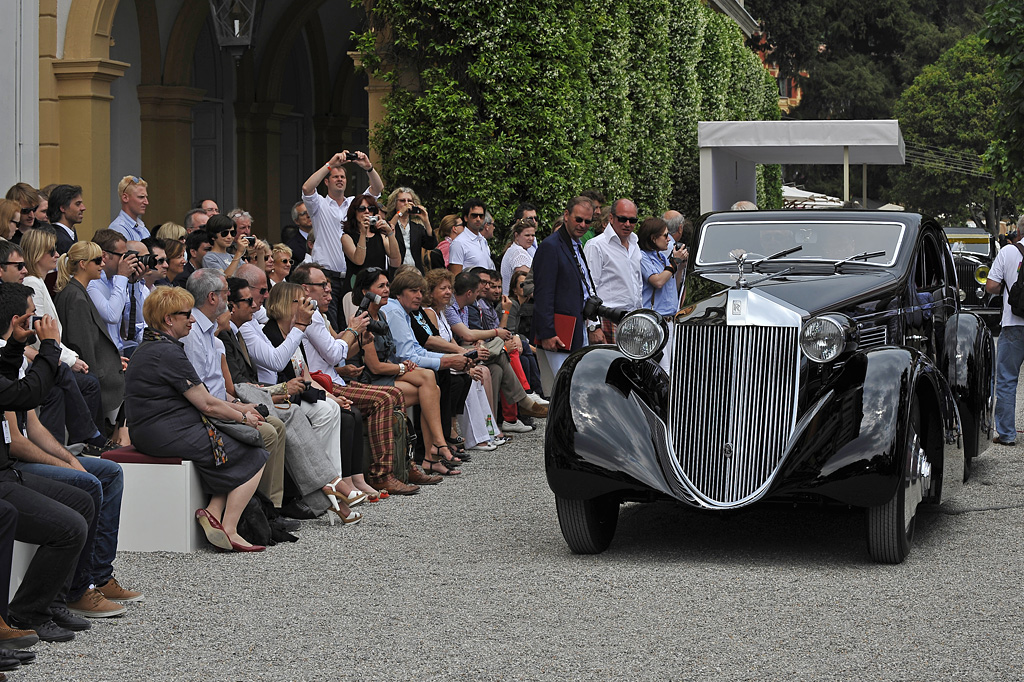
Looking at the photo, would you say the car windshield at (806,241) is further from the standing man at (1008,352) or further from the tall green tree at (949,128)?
the tall green tree at (949,128)

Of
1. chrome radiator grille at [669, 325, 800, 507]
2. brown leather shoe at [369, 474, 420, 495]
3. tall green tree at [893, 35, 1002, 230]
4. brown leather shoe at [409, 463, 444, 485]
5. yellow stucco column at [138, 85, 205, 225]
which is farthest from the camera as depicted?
tall green tree at [893, 35, 1002, 230]

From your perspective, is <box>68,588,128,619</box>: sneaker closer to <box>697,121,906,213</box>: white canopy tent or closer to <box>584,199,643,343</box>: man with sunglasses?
<box>584,199,643,343</box>: man with sunglasses

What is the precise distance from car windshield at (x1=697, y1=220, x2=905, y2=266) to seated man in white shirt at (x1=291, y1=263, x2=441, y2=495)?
238cm

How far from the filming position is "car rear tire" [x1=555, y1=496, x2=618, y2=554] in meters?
7.34

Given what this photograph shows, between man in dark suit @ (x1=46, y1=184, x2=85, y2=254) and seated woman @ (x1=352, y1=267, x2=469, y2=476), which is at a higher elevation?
man in dark suit @ (x1=46, y1=184, x2=85, y2=254)

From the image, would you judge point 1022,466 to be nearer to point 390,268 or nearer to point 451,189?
point 390,268

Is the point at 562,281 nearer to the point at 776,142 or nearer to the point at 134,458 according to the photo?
the point at 134,458

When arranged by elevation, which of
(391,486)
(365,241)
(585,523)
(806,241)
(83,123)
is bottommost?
(391,486)

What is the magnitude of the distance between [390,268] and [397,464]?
3.12m

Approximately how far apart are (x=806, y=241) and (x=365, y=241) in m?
4.42

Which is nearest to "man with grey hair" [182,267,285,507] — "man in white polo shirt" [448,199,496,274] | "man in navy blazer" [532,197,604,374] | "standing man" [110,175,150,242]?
"standing man" [110,175,150,242]

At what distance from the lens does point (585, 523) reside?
7363 mm

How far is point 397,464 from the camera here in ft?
31.8

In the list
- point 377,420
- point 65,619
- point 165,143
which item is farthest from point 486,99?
point 65,619
